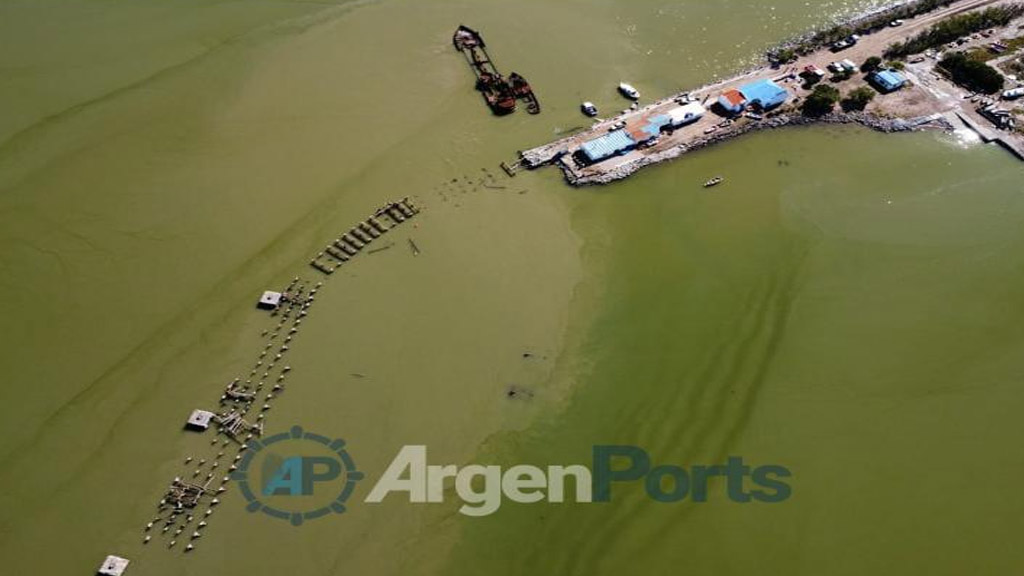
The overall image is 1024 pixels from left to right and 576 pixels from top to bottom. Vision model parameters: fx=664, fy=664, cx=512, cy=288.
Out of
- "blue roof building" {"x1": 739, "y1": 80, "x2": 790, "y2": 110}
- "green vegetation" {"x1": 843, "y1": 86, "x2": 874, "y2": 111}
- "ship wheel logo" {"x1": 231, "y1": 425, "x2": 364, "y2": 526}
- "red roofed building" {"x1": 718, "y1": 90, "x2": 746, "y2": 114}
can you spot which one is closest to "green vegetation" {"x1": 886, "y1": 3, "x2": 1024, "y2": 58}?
"green vegetation" {"x1": 843, "y1": 86, "x2": 874, "y2": 111}

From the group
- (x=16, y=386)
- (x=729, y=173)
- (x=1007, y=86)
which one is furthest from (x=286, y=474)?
(x=1007, y=86)

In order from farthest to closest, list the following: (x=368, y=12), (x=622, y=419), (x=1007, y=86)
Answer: (x=368, y=12) → (x=1007, y=86) → (x=622, y=419)

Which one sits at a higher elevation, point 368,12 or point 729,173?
point 368,12

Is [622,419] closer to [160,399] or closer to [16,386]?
[160,399]

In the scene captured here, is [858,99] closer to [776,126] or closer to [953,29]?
[776,126]

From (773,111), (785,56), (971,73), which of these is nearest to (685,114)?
(773,111)

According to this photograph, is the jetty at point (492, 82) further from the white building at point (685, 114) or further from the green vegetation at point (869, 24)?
the green vegetation at point (869, 24)

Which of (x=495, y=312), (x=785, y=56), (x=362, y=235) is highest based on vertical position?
(x=785, y=56)
